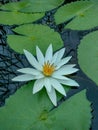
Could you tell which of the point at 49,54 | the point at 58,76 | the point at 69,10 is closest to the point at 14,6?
the point at 69,10

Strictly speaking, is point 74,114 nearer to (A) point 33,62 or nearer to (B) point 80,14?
(A) point 33,62

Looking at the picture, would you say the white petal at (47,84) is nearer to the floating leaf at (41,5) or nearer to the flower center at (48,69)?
the flower center at (48,69)

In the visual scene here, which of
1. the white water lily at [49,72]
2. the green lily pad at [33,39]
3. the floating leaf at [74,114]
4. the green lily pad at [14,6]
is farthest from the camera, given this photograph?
the green lily pad at [14,6]

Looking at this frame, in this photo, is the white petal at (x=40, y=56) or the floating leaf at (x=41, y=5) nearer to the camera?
the white petal at (x=40, y=56)

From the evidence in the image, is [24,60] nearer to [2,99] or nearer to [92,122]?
[2,99]

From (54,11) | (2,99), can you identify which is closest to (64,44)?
(54,11)

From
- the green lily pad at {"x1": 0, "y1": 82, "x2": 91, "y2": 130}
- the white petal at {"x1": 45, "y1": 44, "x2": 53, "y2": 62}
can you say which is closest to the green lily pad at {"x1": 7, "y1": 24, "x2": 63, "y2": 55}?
the white petal at {"x1": 45, "y1": 44, "x2": 53, "y2": 62}

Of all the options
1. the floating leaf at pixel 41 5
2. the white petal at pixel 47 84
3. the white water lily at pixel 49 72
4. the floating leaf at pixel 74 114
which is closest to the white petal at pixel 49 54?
the white water lily at pixel 49 72
